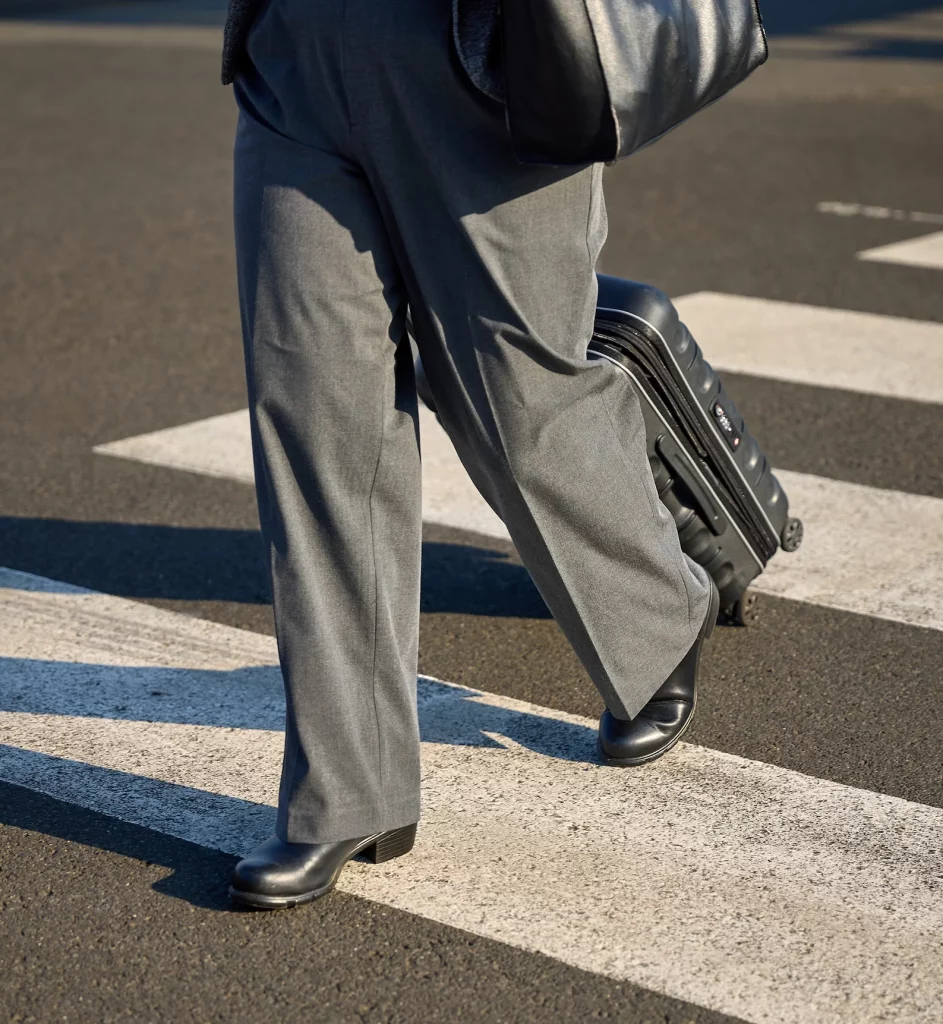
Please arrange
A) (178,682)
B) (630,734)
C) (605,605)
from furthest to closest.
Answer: (178,682) < (630,734) < (605,605)

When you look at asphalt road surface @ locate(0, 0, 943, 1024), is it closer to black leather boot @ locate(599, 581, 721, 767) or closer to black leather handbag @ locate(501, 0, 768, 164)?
black leather boot @ locate(599, 581, 721, 767)

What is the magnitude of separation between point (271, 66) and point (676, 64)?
22.6 inches

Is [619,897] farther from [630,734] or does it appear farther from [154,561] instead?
[154,561]

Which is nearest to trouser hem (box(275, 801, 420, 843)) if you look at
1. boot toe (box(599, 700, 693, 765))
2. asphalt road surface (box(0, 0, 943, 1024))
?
asphalt road surface (box(0, 0, 943, 1024))

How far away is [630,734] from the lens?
10.3 feet

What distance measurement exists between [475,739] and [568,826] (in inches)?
15.8

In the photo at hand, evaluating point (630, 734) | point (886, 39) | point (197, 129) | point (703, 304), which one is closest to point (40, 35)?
point (197, 129)

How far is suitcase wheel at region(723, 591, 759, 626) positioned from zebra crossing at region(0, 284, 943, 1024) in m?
0.14

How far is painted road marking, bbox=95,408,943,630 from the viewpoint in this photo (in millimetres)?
4047

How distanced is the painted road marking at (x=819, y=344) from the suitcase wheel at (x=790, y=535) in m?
1.98

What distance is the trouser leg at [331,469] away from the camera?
2.51 m

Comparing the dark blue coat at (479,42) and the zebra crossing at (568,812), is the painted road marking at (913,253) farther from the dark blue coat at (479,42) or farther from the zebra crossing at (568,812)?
the dark blue coat at (479,42)

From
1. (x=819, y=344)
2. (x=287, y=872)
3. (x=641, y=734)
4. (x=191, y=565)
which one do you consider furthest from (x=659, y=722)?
(x=819, y=344)

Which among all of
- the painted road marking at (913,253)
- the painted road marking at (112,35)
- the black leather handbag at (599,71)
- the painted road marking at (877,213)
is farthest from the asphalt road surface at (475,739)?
the painted road marking at (112,35)
